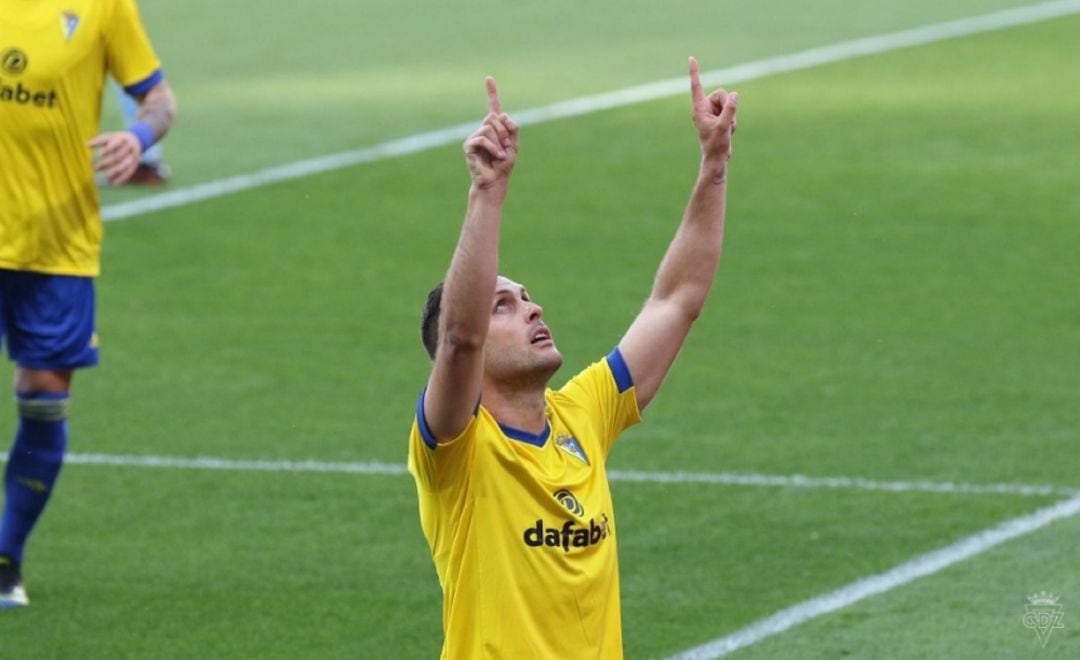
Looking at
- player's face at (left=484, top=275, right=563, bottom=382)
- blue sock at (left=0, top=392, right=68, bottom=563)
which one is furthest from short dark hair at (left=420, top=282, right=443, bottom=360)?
blue sock at (left=0, top=392, right=68, bottom=563)

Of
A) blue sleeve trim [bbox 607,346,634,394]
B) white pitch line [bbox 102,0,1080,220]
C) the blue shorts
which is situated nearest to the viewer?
blue sleeve trim [bbox 607,346,634,394]

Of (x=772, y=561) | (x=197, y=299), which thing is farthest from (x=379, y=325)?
(x=772, y=561)

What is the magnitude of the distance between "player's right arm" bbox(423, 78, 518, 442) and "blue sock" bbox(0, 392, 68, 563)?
328 cm

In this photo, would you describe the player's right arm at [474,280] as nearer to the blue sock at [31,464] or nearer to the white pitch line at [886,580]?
the white pitch line at [886,580]

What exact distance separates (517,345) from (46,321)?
10.2 ft

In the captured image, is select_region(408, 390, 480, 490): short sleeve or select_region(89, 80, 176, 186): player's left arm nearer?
select_region(408, 390, 480, 490): short sleeve

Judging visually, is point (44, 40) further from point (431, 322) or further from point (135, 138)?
point (431, 322)

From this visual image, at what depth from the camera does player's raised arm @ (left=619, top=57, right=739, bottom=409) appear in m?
5.55

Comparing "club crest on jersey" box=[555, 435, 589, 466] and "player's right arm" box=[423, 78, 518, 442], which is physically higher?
"player's right arm" box=[423, 78, 518, 442]

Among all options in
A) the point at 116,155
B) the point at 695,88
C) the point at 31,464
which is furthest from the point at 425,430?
the point at 31,464

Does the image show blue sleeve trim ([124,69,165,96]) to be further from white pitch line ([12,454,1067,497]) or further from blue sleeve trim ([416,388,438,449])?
blue sleeve trim ([416,388,438,449])

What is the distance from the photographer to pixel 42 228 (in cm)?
771

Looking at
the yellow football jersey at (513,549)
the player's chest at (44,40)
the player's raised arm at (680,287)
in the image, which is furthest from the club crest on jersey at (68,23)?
the yellow football jersey at (513,549)

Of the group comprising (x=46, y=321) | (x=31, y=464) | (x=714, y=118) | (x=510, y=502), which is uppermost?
(x=714, y=118)
